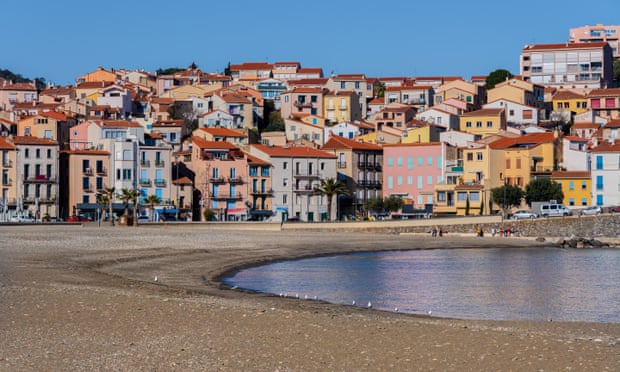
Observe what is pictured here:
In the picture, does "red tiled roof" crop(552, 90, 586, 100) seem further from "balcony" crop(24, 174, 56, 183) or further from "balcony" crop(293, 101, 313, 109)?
"balcony" crop(24, 174, 56, 183)

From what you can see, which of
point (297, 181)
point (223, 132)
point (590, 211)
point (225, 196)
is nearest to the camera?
point (590, 211)

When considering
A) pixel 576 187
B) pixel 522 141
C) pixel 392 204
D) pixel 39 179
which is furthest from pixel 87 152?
Answer: pixel 576 187

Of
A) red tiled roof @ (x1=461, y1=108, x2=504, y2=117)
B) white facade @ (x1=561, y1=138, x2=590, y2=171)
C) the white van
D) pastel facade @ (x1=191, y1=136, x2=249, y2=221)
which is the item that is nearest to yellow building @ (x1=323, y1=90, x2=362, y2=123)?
red tiled roof @ (x1=461, y1=108, x2=504, y2=117)

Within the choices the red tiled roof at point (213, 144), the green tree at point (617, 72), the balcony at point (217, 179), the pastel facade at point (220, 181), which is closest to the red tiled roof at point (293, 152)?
the red tiled roof at point (213, 144)

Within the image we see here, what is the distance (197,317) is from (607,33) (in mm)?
185967

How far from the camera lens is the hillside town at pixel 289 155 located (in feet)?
292

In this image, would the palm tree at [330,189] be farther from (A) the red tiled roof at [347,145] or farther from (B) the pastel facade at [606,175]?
(B) the pastel facade at [606,175]

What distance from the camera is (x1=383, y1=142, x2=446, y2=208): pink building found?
98625mm

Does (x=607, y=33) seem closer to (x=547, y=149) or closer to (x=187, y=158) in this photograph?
(x=547, y=149)

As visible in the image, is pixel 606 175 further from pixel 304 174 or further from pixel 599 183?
pixel 304 174

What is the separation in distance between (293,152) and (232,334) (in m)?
76.9

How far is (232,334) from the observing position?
20.4 metres

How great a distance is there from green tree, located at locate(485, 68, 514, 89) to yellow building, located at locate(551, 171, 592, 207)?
5402 cm

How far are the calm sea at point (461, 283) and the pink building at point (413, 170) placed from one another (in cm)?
3727
